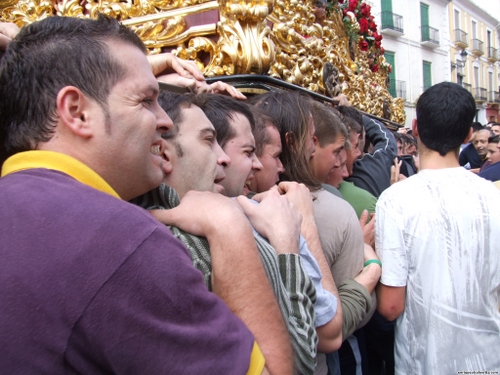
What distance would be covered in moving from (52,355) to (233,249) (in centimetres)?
44

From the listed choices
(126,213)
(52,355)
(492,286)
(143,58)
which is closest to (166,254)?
(126,213)

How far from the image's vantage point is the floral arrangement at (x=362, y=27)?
16.3 feet

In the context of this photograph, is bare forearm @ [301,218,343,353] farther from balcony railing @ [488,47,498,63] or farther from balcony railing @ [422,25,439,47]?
balcony railing @ [488,47,498,63]

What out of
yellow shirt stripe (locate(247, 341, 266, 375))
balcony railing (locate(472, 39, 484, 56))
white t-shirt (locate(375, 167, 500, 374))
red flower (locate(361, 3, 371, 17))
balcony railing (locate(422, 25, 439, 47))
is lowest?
white t-shirt (locate(375, 167, 500, 374))

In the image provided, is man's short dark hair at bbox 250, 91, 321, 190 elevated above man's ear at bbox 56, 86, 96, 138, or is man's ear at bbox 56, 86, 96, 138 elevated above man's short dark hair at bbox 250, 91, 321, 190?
man's ear at bbox 56, 86, 96, 138

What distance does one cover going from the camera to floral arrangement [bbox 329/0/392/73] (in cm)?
497

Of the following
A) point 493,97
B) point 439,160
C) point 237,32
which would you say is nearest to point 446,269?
point 439,160

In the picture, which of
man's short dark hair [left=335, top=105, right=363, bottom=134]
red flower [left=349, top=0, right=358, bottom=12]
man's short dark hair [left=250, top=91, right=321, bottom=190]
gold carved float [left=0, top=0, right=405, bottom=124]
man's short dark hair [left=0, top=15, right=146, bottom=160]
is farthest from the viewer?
red flower [left=349, top=0, right=358, bottom=12]

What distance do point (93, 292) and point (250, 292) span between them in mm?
382

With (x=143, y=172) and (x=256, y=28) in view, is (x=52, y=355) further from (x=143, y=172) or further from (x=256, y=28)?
(x=256, y=28)

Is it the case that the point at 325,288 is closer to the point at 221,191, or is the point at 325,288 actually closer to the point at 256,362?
the point at 221,191

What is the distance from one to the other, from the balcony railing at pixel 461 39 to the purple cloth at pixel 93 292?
92.3 feet

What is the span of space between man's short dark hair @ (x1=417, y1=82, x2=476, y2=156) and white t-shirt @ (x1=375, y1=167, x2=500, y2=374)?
12cm

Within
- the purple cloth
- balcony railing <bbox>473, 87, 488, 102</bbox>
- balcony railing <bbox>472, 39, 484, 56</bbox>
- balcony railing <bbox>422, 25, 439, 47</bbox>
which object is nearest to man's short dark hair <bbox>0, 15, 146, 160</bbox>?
the purple cloth
